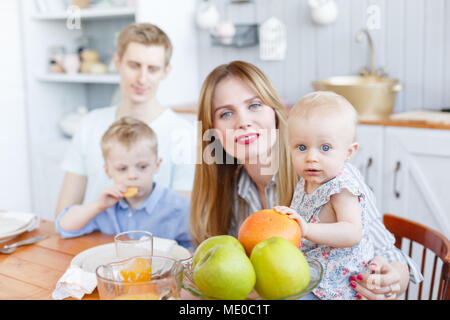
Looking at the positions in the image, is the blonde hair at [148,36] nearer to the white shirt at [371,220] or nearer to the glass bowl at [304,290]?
the white shirt at [371,220]

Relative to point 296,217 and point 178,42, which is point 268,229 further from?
point 178,42

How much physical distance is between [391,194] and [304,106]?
44.8 inches

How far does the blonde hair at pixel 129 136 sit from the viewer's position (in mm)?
916

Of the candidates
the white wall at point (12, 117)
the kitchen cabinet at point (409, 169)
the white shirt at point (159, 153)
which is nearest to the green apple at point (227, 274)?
the white shirt at point (159, 153)

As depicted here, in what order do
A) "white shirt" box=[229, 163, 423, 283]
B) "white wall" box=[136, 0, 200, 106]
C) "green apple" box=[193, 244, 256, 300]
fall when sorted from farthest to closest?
1. "white wall" box=[136, 0, 200, 106]
2. "white shirt" box=[229, 163, 423, 283]
3. "green apple" box=[193, 244, 256, 300]

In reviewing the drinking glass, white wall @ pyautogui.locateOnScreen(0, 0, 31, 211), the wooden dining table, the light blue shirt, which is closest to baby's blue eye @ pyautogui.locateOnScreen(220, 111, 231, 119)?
the drinking glass

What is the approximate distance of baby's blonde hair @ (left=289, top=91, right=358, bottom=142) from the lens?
0.46m

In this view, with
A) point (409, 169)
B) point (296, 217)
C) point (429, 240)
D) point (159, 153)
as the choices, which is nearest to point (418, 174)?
point (409, 169)

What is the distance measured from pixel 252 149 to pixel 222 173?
121 mm

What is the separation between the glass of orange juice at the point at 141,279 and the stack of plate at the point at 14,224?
0.44m

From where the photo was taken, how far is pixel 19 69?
7.50 feet

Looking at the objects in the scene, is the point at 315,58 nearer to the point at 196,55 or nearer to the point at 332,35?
the point at 332,35

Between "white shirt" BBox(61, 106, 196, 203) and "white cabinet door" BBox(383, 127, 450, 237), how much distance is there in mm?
666

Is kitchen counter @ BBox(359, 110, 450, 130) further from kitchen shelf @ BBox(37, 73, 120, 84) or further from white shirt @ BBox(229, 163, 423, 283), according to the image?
kitchen shelf @ BBox(37, 73, 120, 84)
